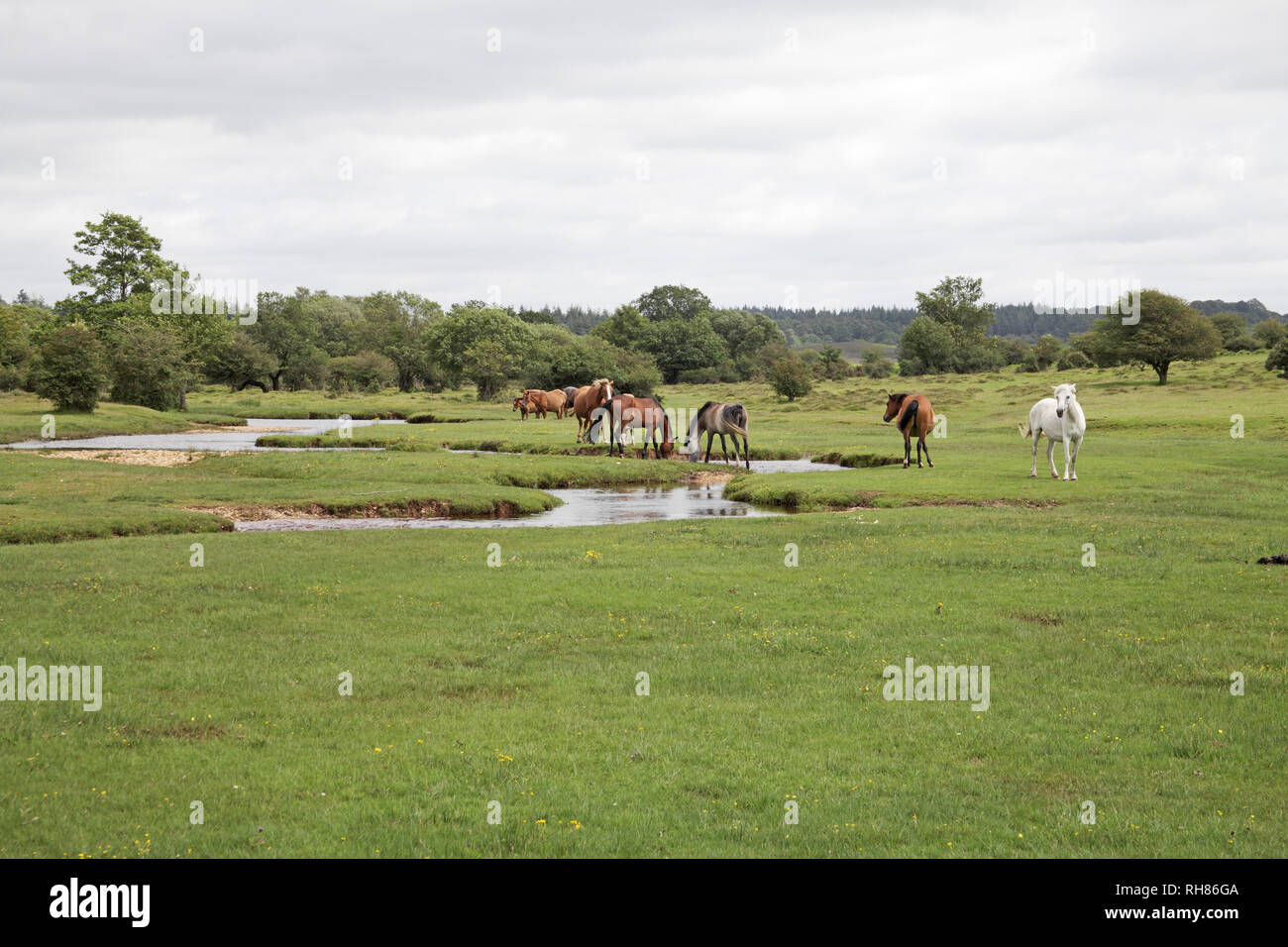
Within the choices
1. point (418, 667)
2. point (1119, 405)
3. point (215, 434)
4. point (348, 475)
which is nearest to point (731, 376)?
point (1119, 405)

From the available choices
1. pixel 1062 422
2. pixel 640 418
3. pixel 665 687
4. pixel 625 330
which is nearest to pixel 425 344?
pixel 625 330

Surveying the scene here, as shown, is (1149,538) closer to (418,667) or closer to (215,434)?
(418,667)

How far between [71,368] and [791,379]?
59.2 metres

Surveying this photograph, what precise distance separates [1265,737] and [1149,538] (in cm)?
1274

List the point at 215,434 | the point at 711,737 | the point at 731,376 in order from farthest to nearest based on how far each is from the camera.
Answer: the point at 731,376, the point at 215,434, the point at 711,737

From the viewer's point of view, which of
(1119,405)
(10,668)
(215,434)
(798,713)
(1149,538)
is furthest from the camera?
(1119,405)

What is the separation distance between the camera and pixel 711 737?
11117 mm

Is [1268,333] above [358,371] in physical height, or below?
above

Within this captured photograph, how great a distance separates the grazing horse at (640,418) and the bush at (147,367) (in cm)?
4341

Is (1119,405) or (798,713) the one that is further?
(1119,405)

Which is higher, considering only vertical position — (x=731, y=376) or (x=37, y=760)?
(x=731, y=376)

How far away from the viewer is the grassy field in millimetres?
8797

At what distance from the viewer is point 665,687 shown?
13.1m

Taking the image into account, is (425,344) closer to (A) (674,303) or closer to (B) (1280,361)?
(A) (674,303)
